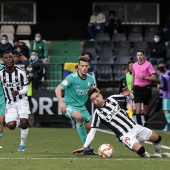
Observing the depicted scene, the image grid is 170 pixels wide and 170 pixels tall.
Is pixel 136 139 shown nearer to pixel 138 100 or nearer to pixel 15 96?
pixel 15 96

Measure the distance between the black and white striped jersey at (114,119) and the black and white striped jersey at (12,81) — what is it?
2475 millimetres

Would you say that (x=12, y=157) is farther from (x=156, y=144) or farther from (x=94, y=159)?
(x=156, y=144)

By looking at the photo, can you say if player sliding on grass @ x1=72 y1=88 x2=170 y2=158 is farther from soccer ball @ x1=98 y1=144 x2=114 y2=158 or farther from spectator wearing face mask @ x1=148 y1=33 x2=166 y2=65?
spectator wearing face mask @ x1=148 y1=33 x2=166 y2=65

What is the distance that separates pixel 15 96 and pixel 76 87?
1356 millimetres

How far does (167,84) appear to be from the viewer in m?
21.0

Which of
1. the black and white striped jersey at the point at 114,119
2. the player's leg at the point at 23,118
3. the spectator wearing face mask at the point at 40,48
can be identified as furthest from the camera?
the spectator wearing face mask at the point at 40,48

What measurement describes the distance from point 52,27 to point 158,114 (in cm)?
968

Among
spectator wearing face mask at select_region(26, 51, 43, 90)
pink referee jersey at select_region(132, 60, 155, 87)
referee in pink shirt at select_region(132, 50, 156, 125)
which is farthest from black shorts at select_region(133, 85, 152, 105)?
spectator wearing face mask at select_region(26, 51, 43, 90)

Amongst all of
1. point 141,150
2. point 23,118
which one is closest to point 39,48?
point 23,118

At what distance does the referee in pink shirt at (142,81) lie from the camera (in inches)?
764

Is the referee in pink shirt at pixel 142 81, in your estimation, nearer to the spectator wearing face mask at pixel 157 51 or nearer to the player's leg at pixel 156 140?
the spectator wearing face mask at pixel 157 51

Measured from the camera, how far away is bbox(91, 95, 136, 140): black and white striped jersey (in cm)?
1253

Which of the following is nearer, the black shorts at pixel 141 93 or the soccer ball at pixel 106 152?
the soccer ball at pixel 106 152

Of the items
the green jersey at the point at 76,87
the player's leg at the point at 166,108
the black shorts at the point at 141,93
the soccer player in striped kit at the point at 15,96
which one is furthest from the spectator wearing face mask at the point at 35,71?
the green jersey at the point at 76,87
